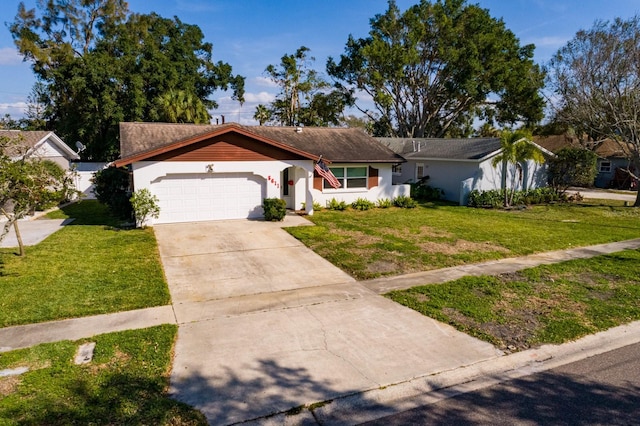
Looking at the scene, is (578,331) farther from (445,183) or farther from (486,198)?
(445,183)

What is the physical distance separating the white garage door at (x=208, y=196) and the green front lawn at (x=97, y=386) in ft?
35.4

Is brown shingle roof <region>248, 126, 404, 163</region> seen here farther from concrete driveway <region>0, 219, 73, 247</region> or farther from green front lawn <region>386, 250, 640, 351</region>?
green front lawn <region>386, 250, 640, 351</region>

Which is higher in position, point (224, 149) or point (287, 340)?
point (224, 149)

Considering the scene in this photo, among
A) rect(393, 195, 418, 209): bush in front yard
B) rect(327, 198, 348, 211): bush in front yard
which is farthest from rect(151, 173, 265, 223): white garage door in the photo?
rect(393, 195, 418, 209): bush in front yard

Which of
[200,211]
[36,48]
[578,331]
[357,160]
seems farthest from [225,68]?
[578,331]

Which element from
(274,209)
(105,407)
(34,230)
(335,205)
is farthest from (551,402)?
(34,230)

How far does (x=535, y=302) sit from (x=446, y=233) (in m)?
6.95

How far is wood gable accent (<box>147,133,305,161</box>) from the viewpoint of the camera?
16.7 m

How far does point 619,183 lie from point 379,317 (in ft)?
118

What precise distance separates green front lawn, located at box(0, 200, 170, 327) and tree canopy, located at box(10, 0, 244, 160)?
19340 mm

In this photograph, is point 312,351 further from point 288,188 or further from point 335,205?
point 335,205

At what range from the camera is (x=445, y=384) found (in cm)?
→ 582

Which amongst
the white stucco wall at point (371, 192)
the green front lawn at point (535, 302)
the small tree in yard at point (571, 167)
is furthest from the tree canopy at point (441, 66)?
the green front lawn at point (535, 302)

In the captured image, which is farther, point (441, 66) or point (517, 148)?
point (441, 66)
